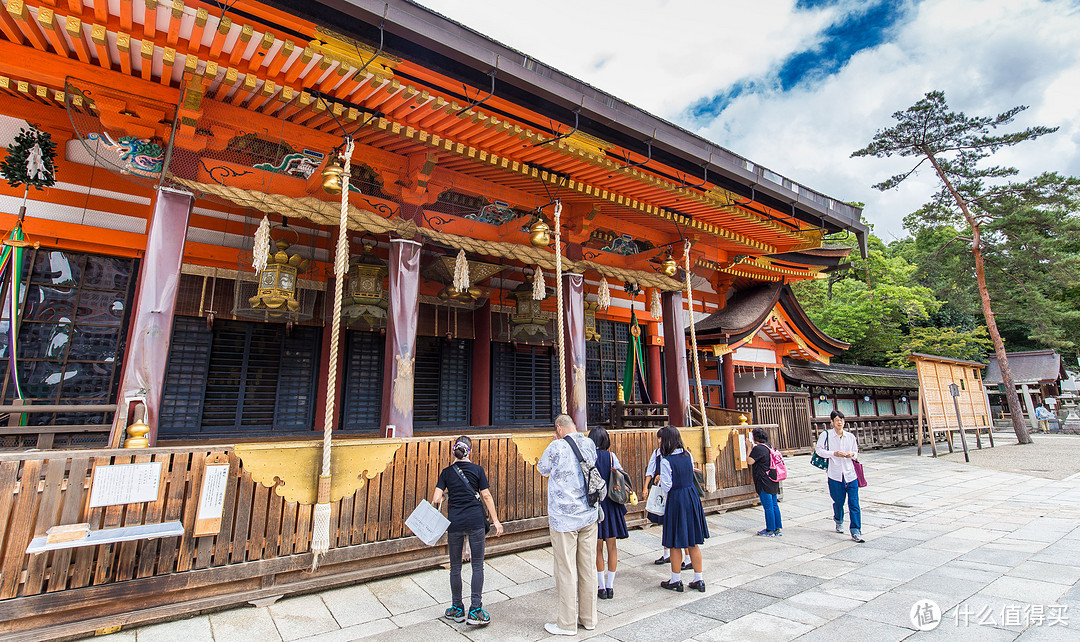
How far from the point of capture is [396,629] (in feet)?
12.2

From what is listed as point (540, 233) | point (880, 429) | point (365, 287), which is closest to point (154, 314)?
point (365, 287)

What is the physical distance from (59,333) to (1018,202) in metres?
27.3

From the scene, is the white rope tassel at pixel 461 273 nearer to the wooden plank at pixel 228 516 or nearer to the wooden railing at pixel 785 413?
the wooden plank at pixel 228 516

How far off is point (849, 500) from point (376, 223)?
730cm

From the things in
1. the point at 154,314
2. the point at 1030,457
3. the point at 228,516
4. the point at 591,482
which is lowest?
the point at 1030,457

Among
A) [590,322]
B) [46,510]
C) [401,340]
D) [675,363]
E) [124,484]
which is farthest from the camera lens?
[590,322]

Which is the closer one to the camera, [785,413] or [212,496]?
[212,496]

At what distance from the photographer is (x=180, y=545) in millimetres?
3816

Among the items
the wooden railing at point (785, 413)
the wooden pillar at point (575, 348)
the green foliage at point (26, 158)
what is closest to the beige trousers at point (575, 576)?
the wooden pillar at point (575, 348)

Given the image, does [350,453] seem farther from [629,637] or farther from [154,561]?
[629,637]

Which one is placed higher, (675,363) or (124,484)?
(675,363)

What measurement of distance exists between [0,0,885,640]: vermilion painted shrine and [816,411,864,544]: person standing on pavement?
5.50 feet

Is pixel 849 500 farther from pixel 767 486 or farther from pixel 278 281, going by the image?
pixel 278 281

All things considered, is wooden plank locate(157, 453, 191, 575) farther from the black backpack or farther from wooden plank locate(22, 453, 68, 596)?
the black backpack
